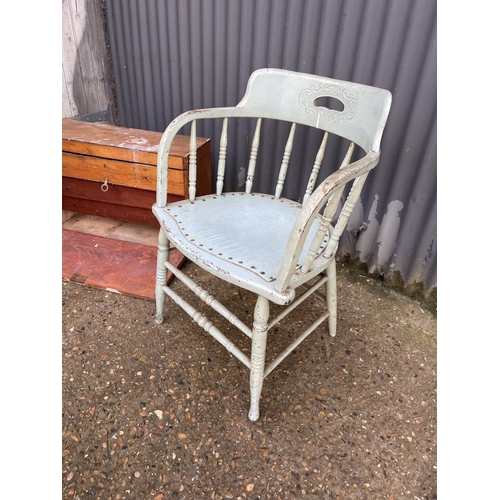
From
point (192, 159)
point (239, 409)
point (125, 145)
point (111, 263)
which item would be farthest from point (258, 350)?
point (125, 145)

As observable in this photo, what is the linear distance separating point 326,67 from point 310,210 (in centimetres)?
108

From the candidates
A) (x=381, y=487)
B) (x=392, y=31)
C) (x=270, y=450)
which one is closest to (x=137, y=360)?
(x=270, y=450)

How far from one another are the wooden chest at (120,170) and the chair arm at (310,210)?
38.0 inches

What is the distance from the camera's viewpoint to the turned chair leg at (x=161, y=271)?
51.8 inches

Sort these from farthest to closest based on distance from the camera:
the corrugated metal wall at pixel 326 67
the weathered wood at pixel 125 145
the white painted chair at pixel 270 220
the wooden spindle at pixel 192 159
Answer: the weathered wood at pixel 125 145, the corrugated metal wall at pixel 326 67, the wooden spindle at pixel 192 159, the white painted chair at pixel 270 220

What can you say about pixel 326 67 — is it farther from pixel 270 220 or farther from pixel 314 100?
pixel 270 220

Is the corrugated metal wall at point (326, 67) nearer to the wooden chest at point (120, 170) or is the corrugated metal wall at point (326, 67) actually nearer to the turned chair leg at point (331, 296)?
the wooden chest at point (120, 170)

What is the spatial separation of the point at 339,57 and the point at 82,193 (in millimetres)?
1460

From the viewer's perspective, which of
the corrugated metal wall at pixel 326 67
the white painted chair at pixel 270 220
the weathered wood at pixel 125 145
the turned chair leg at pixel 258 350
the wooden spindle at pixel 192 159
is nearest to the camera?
the white painted chair at pixel 270 220

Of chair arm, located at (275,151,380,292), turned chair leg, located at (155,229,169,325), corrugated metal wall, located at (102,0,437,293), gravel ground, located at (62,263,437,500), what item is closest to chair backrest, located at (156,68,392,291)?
chair arm, located at (275,151,380,292)

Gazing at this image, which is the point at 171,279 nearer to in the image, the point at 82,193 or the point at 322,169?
the point at 82,193

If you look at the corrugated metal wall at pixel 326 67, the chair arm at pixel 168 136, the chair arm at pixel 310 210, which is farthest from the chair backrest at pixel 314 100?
the corrugated metal wall at pixel 326 67

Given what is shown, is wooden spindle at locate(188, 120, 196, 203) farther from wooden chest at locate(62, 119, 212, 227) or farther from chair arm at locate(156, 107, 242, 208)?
wooden chest at locate(62, 119, 212, 227)

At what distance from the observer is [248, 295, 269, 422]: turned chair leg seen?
1032 mm
